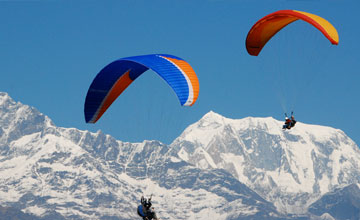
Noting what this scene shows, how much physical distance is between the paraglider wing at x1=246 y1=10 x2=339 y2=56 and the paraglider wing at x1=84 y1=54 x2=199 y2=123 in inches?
240

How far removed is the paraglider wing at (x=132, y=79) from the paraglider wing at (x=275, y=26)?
6093 mm

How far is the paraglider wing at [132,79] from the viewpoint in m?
58.6

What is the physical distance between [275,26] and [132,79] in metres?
12.8

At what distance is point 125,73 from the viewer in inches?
2584

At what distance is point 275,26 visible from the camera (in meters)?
64.0

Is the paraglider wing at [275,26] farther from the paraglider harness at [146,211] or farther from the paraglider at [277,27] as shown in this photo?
the paraglider harness at [146,211]

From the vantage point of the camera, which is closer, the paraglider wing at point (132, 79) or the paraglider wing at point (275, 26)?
the paraglider wing at point (275, 26)

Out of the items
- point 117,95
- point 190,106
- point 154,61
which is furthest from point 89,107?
point 190,106

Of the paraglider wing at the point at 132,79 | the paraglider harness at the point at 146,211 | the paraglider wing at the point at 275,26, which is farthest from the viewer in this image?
the paraglider wing at the point at 132,79

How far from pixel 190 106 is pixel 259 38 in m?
11.4

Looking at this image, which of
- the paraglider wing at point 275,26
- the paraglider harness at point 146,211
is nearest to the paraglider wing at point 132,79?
the paraglider wing at point 275,26

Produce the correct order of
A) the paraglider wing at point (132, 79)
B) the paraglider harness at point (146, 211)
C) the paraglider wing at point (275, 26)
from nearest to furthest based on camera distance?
the paraglider harness at point (146, 211), the paraglider wing at point (275, 26), the paraglider wing at point (132, 79)

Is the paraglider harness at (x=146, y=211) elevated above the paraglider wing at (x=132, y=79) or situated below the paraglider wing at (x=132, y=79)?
→ below

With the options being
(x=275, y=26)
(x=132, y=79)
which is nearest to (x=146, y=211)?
(x=132, y=79)
